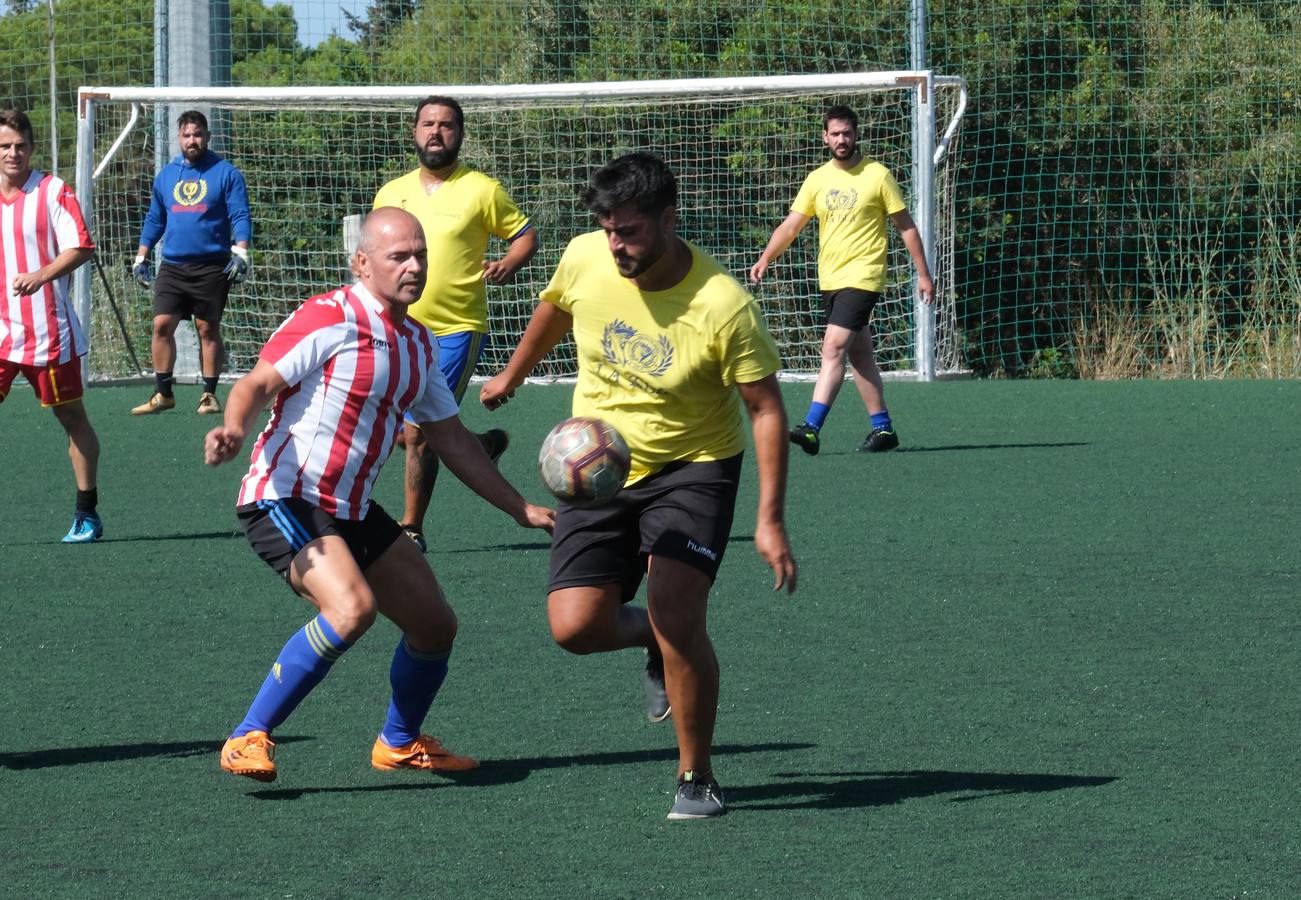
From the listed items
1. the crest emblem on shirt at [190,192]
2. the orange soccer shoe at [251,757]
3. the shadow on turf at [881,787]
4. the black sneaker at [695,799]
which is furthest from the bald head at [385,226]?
the crest emblem on shirt at [190,192]

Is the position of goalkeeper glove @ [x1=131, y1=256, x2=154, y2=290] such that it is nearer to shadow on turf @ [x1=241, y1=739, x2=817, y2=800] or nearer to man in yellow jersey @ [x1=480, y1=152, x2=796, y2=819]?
shadow on turf @ [x1=241, y1=739, x2=817, y2=800]

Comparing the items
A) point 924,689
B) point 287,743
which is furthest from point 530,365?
point 924,689

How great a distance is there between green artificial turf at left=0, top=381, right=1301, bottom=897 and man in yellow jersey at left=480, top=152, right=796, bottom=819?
0.42 metres

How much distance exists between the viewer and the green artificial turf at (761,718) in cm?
434

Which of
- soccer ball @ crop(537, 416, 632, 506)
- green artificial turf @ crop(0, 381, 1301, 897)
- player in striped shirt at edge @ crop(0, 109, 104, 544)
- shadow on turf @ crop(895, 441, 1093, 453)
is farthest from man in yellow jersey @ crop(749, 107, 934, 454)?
soccer ball @ crop(537, 416, 632, 506)

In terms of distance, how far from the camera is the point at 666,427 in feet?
16.2

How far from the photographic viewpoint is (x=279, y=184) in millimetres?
19266

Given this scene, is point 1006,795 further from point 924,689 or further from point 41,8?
point 41,8

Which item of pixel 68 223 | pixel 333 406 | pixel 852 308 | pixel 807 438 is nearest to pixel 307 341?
pixel 333 406

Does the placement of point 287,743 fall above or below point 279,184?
below

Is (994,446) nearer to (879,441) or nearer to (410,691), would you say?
(879,441)

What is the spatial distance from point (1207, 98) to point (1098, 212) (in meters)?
1.59

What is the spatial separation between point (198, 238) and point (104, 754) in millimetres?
9419

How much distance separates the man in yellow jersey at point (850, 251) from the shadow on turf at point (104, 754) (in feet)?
22.1
